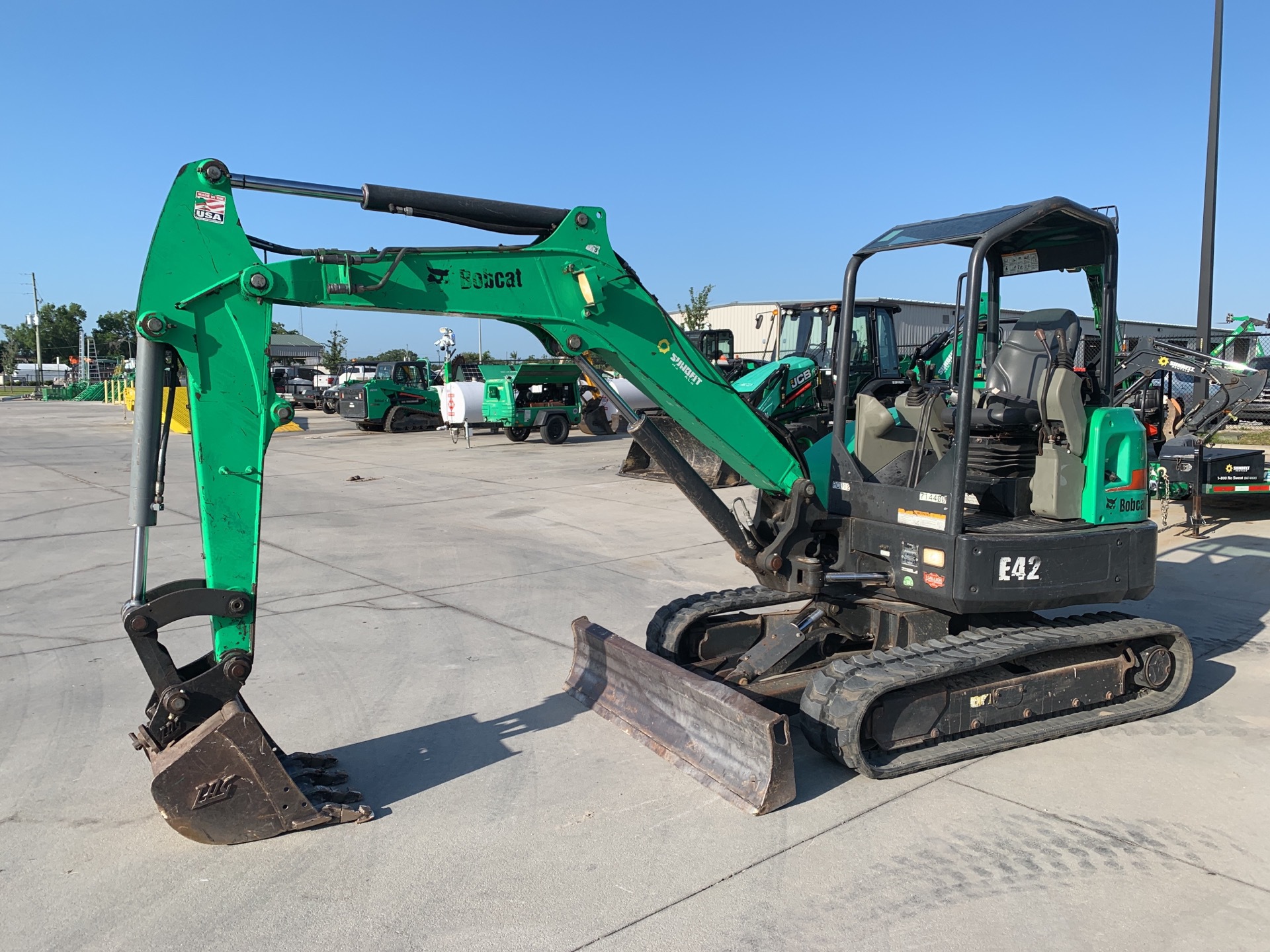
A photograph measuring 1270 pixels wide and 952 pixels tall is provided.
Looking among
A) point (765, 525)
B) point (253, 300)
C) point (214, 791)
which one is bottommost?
point (214, 791)

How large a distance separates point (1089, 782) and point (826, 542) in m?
1.79

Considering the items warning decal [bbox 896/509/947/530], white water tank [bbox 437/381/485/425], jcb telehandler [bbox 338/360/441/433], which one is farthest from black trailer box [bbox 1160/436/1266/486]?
jcb telehandler [bbox 338/360/441/433]

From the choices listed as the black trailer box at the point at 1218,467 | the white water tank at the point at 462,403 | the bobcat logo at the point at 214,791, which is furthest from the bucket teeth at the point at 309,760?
the white water tank at the point at 462,403

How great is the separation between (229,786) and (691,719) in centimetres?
213

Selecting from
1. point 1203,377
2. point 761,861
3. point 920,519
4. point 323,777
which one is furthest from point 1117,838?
point 1203,377

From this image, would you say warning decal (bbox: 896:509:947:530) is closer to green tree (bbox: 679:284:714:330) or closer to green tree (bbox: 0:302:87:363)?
green tree (bbox: 679:284:714:330)

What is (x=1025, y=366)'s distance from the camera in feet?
18.3

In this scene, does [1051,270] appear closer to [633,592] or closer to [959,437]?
[959,437]

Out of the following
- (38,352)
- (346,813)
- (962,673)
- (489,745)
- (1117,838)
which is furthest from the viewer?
(38,352)

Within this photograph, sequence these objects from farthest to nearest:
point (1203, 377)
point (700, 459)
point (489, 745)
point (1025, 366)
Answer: point (700, 459), point (1203, 377), point (1025, 366), point (489, 745)

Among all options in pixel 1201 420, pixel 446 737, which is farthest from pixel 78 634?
pixel 1201 420

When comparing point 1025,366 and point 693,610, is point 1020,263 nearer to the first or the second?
point 1025,366

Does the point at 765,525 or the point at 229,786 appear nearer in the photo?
the point at 229,786

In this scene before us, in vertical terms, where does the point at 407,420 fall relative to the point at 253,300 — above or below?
below
